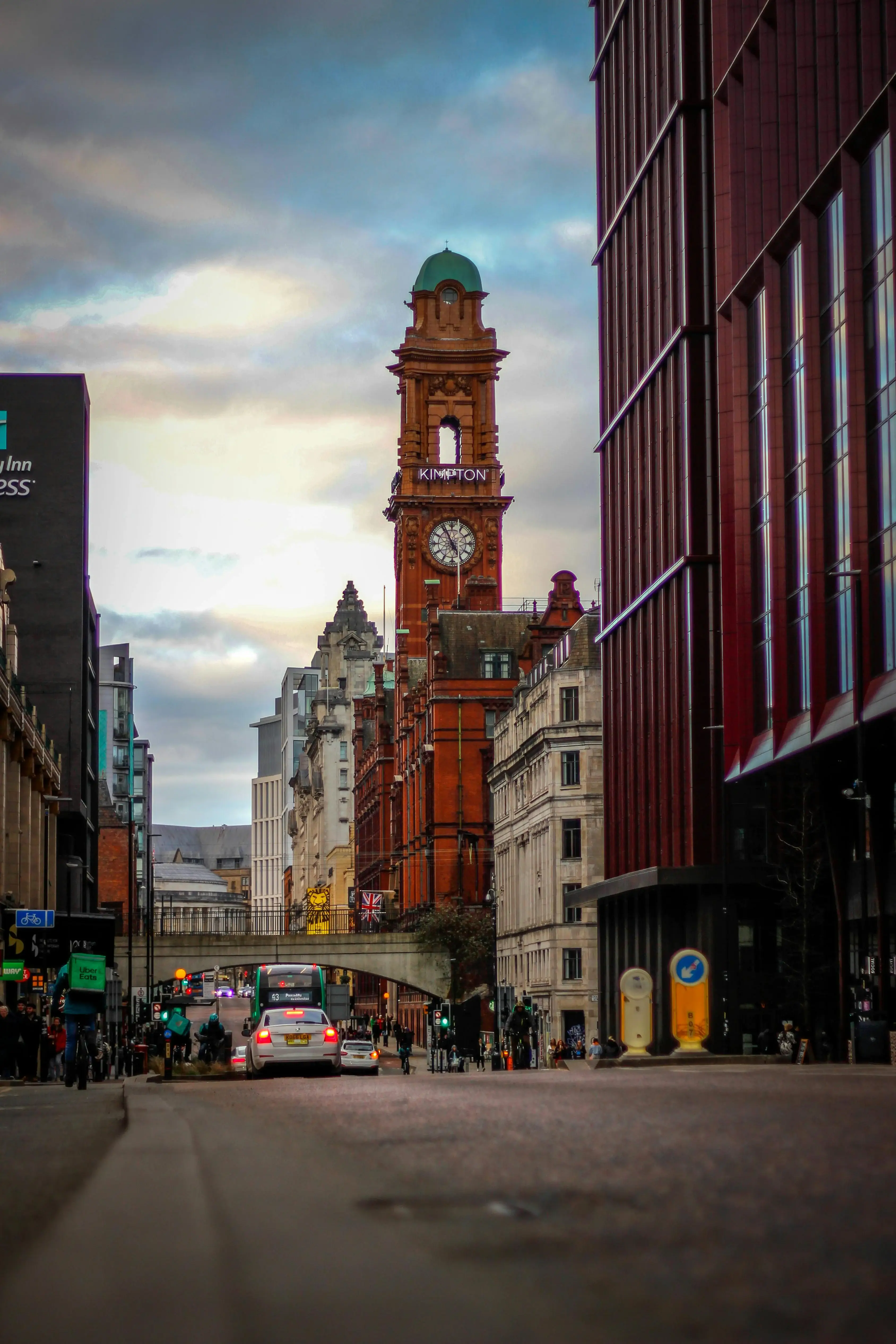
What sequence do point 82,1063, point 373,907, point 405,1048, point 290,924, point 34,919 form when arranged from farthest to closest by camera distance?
point 290,924, point 373,907, point 405,1048, point 34,919, point 82,1063

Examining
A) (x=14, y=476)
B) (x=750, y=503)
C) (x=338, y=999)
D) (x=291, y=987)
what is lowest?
(x=338, y=999)

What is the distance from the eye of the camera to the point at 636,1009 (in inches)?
1661

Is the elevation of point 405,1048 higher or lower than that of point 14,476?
lower

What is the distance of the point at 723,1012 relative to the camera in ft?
183

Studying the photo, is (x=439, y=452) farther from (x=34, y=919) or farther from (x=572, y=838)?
(x=34, y=919)

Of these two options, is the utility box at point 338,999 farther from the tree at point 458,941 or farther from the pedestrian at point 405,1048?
the tree at point 458,941

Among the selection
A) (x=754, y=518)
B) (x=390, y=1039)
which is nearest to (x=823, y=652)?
(x=754, y=518)

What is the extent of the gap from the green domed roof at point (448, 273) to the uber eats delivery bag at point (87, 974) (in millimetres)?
107735

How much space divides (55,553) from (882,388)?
60.3 metres

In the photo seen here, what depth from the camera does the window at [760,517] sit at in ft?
163

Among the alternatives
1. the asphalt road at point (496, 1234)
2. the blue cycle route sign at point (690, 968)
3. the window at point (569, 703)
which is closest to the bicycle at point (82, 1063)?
the blue cycle route sign at point (690, 968)

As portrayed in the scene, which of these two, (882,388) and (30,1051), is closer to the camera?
(882,388)

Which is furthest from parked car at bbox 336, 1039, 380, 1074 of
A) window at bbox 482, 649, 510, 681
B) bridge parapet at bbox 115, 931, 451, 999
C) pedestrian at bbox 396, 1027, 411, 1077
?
window at bbox 482, 649, 510, 681

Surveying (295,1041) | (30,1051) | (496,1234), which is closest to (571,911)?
(30,1051)
